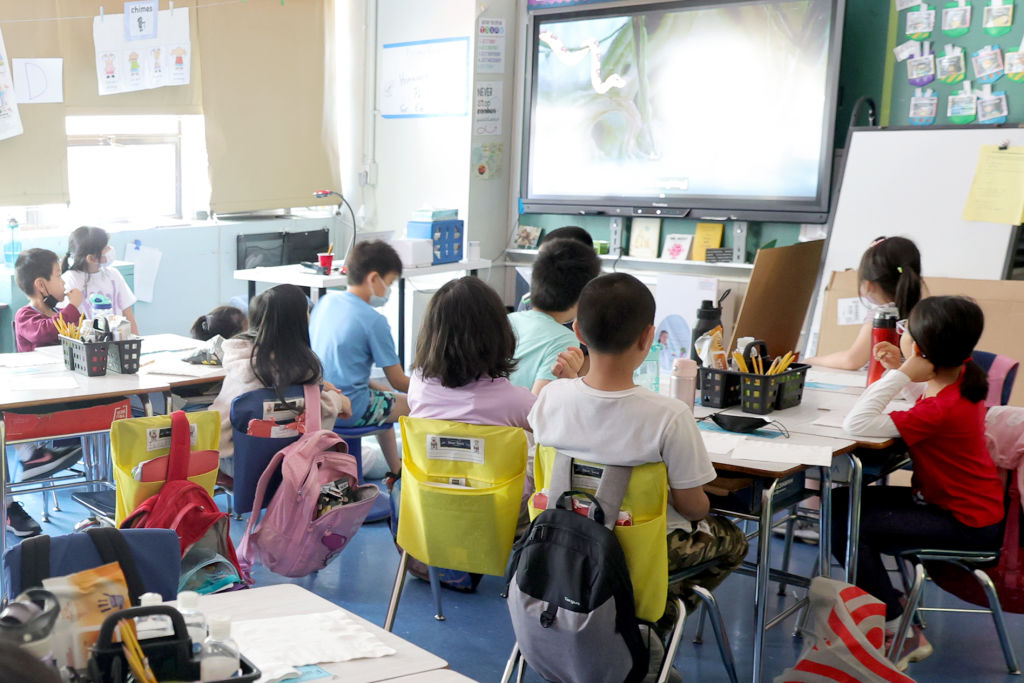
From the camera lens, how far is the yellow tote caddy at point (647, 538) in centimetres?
212

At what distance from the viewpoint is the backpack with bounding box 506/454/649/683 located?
205 centimetres

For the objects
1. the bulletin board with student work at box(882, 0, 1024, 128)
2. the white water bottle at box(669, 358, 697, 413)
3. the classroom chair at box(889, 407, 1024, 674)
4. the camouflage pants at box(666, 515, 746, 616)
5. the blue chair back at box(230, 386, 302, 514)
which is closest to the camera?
the camouflage pants at box(666, 515, 746, 616)

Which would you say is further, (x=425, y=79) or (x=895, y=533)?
(x=425, y=79)

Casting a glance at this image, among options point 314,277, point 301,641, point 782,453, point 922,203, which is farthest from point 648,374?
point 314,277

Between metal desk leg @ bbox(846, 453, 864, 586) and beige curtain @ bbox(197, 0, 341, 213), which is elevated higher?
beige curtain @ bbox(197, 0, 341, 213)

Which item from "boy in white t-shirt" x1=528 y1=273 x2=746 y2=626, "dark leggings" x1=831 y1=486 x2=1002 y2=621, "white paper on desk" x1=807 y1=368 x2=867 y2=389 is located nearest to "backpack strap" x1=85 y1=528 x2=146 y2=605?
"boy in white t-shirt" x1=528 y1=273 x2=746 y2=626

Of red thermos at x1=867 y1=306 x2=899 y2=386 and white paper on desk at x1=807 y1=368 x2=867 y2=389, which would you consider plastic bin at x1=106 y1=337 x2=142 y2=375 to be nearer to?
white paper on desk at x1=807 y1=368 x2=867 y2=389

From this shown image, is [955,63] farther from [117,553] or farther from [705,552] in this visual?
[117,553]

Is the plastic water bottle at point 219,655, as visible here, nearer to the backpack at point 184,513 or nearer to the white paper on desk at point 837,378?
the backpack at point 184,513

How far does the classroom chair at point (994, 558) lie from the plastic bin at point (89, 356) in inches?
103

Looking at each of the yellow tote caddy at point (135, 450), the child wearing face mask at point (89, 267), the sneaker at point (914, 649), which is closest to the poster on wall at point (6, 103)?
the child wearing face mask at point (89, 267)

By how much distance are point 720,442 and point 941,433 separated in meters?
0.60

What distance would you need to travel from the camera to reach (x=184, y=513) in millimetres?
2602

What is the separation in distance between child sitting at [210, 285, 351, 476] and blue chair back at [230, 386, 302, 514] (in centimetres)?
6
